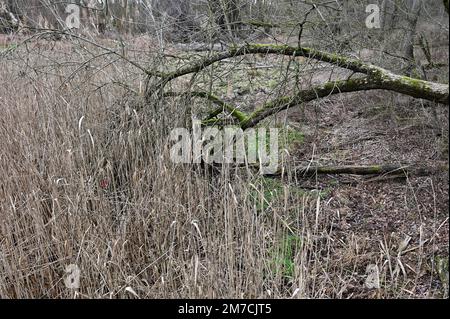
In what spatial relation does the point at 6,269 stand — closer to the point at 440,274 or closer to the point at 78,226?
the point at 78,226

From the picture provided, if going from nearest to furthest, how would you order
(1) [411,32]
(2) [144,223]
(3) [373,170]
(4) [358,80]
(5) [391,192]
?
(2) [144,223], (4) [358,80], (5) [391,192], (3) [373,170], (1) [411,32]

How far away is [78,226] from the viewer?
2.33 meters

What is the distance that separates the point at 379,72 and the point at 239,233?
1191 mm

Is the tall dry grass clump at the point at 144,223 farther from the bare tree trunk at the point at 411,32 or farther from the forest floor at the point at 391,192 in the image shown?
the bare tree trunk at the point at 411,32

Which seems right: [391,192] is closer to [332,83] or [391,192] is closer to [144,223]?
[332,83]

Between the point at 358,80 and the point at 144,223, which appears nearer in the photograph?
the point at 144,223

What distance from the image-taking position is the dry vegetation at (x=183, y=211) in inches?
79.8

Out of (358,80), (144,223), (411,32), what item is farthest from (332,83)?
(144,223)

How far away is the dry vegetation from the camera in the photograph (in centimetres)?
203

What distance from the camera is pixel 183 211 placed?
249 cm

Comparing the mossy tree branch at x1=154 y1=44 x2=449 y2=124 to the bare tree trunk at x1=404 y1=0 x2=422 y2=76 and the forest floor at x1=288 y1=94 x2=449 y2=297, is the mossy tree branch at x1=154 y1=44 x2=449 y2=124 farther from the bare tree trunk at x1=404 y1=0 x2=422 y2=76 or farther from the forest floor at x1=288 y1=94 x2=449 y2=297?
the bare tree trunk at x1=404 y1=0 x2=422 y2=76

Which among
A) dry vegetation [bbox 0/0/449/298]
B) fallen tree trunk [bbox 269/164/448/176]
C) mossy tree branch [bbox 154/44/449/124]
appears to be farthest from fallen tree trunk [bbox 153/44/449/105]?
fallen tree trunk [bbox 269/164/448/176]

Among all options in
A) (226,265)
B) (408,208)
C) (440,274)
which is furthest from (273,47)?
(440,274)

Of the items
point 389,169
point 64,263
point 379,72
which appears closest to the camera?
point 64,263
